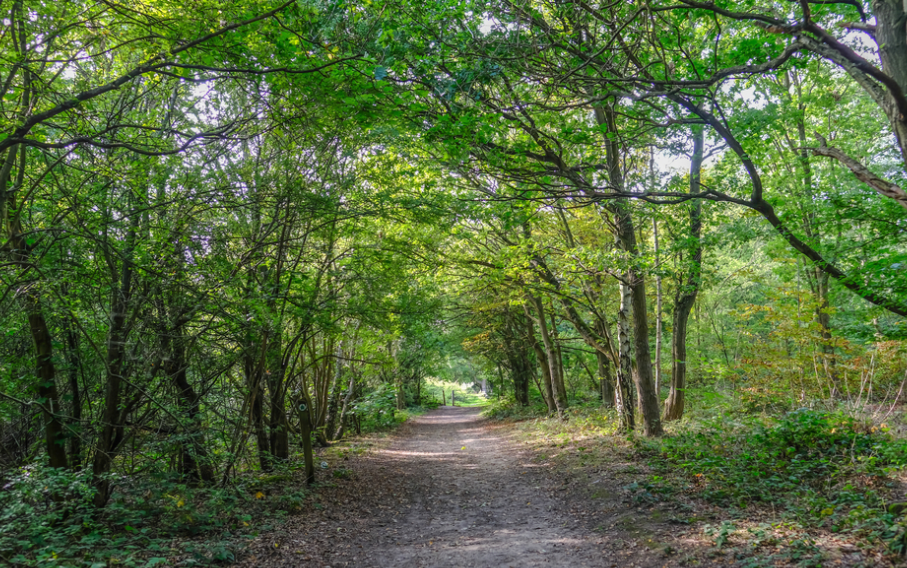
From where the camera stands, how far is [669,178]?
11016 millimetres

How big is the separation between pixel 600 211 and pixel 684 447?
5629 millimetres

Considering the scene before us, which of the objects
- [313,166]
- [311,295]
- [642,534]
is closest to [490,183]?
[313,166]

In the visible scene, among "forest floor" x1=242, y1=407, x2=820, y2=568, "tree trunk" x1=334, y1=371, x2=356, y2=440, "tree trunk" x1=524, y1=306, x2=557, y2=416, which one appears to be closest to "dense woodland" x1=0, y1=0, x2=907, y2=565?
"forest floor" x1=242, y1=407, x2=820, y2=568

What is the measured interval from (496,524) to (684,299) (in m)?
7.78

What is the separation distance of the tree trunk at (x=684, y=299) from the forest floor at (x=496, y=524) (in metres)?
4.07

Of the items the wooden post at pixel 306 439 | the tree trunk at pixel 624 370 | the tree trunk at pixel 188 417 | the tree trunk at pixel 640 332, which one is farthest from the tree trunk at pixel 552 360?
the tree trunk at pixel 188 417

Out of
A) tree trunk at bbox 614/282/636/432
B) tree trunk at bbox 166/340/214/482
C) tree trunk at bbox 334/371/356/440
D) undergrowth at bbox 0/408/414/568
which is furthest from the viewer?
tree trunk at bbox 334/371/356/440

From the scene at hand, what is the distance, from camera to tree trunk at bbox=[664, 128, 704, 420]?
10616 mm

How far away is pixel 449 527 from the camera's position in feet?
22.6

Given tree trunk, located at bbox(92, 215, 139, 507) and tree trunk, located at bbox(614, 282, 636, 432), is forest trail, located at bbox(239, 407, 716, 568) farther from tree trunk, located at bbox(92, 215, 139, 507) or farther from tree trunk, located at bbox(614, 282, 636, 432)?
tree trunk, located at bbox(614, 282, 636, 432)

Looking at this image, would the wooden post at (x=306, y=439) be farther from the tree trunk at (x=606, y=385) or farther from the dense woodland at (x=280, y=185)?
the tree trunk at (x=606, y=385)

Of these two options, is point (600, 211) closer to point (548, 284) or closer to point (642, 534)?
point (548, 284)

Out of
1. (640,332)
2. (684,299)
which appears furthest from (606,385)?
(640,332)

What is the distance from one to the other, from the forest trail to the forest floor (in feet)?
0.05
